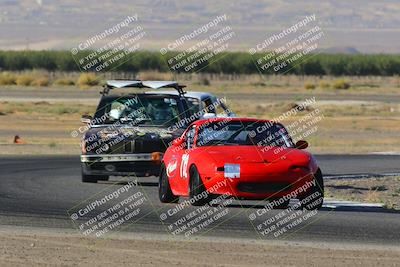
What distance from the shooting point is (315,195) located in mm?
16844

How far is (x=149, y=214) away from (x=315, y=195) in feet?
7.80

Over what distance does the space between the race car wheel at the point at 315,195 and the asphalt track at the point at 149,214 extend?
0.65 feet

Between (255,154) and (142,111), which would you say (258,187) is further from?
(142,111)

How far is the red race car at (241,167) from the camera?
16438 mm

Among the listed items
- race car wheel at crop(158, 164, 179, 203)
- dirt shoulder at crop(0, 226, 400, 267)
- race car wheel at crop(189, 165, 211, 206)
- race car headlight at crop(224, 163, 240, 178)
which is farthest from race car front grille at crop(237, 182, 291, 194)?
dirt shoulder at crop(0, 226, 400, 267)

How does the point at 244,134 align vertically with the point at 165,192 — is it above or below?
above

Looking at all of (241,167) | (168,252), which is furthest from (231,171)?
(168,252)

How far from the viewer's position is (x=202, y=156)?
16.8 meters

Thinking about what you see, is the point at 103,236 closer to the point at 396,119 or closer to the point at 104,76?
the point at 396,119

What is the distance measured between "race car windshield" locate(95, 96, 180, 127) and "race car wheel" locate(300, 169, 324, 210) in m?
A: 5.35

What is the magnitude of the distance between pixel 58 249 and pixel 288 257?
2.43 metres

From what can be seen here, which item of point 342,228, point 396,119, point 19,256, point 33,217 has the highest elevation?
point 19,256

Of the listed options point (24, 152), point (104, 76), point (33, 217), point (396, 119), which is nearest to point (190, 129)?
point (33, 217)

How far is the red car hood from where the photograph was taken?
54.5ft
